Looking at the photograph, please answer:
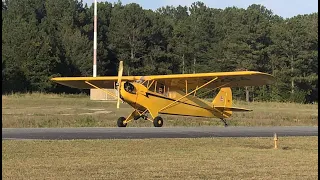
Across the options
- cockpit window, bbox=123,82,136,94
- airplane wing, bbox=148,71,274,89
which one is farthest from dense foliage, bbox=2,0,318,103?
cockpit window, bbox=123,82,136,94

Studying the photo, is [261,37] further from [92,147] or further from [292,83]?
[92,147]

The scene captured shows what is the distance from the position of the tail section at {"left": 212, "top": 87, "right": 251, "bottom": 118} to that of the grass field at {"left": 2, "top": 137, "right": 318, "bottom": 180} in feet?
52.5

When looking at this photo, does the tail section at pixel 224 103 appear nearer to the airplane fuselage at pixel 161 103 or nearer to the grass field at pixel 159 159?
the airplane fuselage at pixel 161 103

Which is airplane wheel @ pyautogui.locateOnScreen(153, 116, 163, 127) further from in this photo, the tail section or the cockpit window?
the tail section

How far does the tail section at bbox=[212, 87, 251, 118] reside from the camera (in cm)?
3472

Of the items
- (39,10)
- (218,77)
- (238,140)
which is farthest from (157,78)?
(39,10)

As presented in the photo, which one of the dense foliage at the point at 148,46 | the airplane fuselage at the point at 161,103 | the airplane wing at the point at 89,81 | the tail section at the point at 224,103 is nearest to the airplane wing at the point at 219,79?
the airplane fuselage at the point at 161,103

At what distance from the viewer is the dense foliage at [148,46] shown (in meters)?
73.5

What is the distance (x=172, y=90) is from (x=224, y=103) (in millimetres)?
3840

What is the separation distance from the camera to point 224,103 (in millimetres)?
35000

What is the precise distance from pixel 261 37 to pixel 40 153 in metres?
70.7

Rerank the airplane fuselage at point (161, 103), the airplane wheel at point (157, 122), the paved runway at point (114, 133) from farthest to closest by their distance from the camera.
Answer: the airplane fuselage at point (161, 103) → the airplane wheel at point (157, 122) → the paved runway at point (114, 133)

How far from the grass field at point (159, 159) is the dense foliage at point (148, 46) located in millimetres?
54704

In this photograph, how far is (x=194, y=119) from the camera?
37938 millimetres
